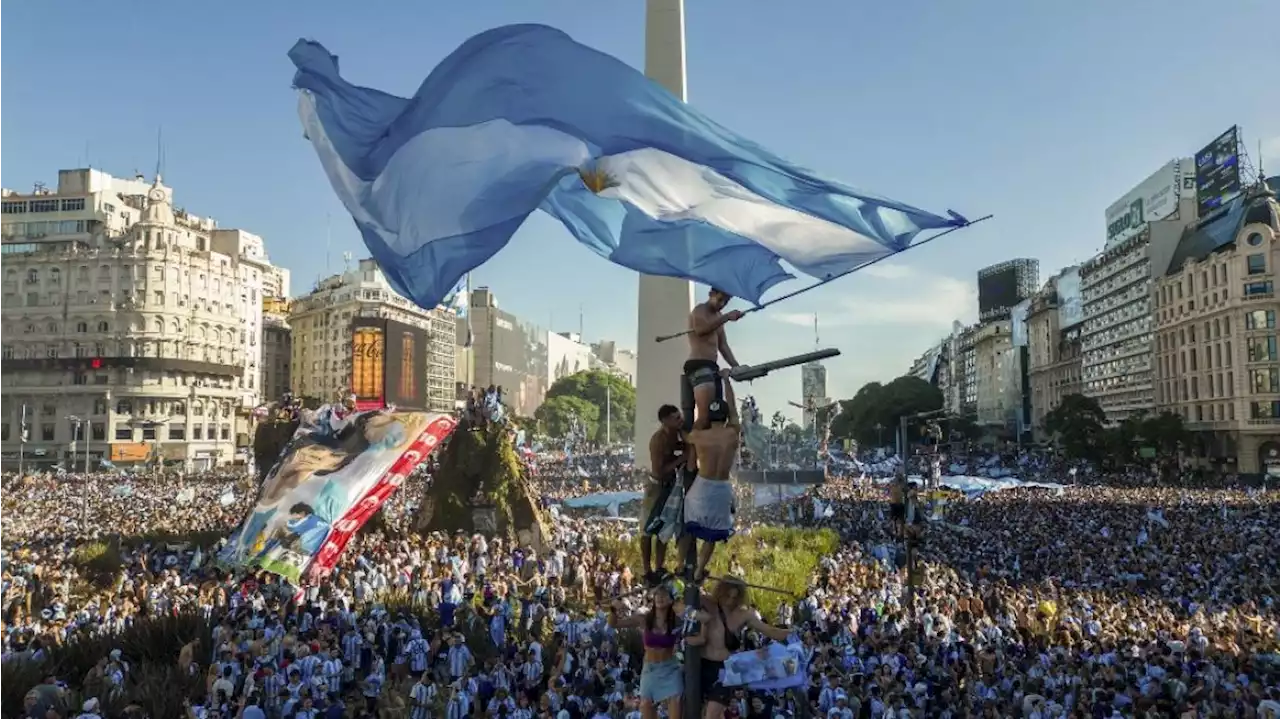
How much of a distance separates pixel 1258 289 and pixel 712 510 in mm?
71003

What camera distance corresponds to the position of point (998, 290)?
150375mm

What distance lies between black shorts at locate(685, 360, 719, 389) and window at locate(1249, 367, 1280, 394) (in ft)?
230

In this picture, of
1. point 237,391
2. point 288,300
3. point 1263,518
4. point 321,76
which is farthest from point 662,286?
point 288,300

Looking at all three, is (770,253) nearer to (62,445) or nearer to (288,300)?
(62,445)

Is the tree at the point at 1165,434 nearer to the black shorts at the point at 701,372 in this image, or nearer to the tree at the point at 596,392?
the black shorts at the point at 701,372

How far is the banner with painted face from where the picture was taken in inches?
870

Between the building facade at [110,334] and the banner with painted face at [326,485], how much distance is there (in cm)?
5723

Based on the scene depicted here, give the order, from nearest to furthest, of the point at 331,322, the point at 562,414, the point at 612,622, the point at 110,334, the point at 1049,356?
the point at 612,622, the point at 110,334, the point at 331,322, the point at 1049,356, the point at 562,414

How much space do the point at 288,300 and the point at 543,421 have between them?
3589 cm

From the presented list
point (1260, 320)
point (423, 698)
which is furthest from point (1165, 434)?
point (423, 698)

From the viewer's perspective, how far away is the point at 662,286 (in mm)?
36625

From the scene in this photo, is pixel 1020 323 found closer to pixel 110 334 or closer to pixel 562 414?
pixel 562 414

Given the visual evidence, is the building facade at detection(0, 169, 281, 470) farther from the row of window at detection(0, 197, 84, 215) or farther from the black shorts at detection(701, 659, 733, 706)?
the black shorts at detection(701, 659, 733, 706)

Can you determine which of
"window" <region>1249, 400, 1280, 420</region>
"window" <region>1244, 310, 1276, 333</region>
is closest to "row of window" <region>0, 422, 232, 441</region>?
"window" <region>1249, 400, 1280, 420</region>
